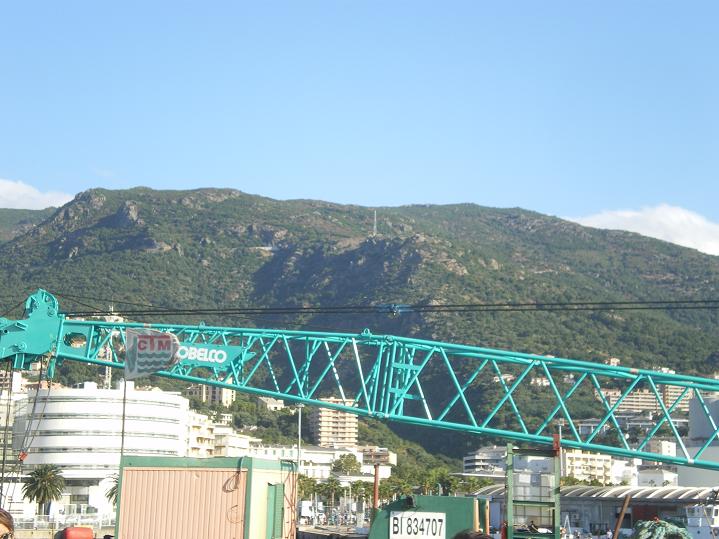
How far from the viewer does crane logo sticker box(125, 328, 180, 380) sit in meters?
50.7

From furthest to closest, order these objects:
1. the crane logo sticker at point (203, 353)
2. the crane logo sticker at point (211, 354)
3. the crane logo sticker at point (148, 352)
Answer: the crane logo sticker at point (211, 354) < the crane logo sticker at point (203, 353) < the crane logo sticker at point (148, 352)

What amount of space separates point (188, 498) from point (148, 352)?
21643 millimetres

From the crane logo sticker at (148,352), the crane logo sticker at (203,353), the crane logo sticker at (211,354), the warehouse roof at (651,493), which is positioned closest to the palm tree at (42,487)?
the warehouse roof at (651,493)

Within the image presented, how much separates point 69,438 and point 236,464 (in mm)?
116362

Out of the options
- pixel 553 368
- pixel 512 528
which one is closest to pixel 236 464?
pixel 512 528

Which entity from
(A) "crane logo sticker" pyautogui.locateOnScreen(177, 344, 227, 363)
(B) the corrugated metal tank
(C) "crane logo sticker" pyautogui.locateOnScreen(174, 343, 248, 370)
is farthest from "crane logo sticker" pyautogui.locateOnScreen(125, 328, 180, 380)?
(B) the corrugated metal tank

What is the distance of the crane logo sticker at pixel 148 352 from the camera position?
1994 inches

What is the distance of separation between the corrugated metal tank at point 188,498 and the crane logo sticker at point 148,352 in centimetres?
2000

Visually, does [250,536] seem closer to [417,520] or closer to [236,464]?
[236,464]

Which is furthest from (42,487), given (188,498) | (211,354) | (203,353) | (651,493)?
(188,498)

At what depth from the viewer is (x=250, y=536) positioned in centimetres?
3042

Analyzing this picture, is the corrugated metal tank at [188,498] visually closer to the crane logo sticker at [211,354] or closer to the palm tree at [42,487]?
the crane logo sticker at [211,354]

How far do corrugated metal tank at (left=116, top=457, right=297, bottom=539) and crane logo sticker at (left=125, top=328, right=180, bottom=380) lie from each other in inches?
787

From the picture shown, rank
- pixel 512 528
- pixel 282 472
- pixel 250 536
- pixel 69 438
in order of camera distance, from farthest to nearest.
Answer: pixel 69 438
pixel 282 472
pixel 250 536
pixel 512 528
